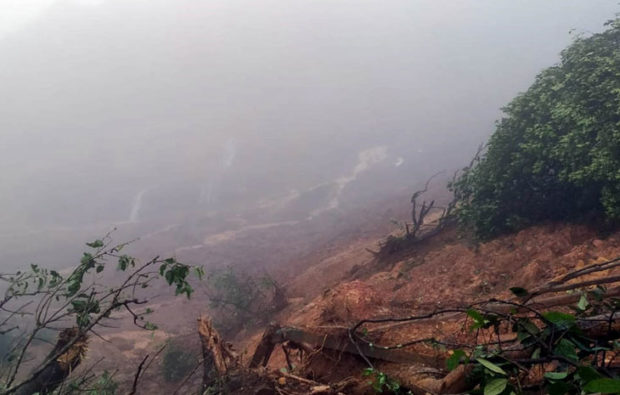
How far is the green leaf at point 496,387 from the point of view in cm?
212

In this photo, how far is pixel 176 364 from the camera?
10828 millimetres

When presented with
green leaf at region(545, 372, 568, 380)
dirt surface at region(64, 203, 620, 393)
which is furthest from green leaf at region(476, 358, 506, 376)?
dirt surface at region(64, 203, 620, 393)

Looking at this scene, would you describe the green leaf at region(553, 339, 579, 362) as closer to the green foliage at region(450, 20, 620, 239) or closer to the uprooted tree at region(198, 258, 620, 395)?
the uprooted tree at region(198, 258, 620, 395)

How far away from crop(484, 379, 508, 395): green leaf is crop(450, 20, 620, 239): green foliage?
539cm

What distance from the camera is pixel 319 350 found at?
4.20 metres

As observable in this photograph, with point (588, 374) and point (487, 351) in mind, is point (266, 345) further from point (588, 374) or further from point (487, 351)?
point (588, 374)

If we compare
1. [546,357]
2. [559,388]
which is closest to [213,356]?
[546,357]

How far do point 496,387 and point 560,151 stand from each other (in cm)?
637

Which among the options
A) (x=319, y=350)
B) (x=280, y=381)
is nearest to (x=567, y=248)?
(x=319, y=350)

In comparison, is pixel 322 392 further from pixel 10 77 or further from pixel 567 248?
pixel 10 77

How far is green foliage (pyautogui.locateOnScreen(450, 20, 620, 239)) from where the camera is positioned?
21.7ft

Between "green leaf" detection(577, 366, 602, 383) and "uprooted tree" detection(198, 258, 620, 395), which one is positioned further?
"uprooted tree" detection(198, 258, 620, 395)

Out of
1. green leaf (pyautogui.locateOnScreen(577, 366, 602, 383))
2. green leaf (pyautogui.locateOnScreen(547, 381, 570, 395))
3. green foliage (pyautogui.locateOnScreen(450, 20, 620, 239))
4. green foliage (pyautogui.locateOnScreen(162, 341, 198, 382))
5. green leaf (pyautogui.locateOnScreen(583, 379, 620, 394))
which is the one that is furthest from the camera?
green foliage (pyautogui.locateOnScreen(162, 341, 198, 382))

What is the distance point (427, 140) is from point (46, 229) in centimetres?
3162
